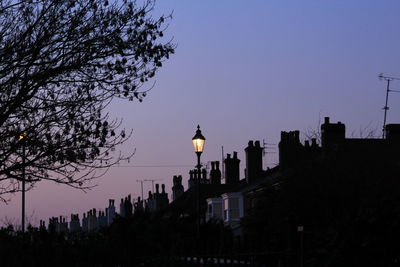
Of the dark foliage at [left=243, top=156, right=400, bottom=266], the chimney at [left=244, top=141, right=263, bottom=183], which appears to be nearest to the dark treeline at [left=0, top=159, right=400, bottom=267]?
the dark foliage at [left=243, top=156, right=400, bottom=266]

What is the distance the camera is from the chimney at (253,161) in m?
58.4

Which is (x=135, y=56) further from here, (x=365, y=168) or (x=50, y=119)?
(x=365, y=168)

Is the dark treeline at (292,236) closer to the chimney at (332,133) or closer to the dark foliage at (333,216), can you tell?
the dark foliage at (333,216)

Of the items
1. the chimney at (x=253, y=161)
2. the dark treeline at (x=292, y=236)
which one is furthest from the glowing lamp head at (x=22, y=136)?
the chimney at (x=253, y=161)

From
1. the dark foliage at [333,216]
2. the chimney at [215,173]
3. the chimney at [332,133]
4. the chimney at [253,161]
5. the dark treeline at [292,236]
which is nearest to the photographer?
the dark treeline at [292,236]

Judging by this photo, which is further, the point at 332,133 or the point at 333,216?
the point at 332,133

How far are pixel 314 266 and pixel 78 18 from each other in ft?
24.4

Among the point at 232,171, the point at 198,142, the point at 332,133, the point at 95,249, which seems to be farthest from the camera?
the point at 232,171

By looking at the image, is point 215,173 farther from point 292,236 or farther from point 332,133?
point 292,236

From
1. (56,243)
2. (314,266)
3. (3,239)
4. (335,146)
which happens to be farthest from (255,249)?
(335,146)

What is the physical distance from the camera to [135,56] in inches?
539

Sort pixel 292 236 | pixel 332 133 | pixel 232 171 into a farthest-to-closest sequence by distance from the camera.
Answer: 1. pixel 232 171
2. pixel 332 133
3. pixel 292 236

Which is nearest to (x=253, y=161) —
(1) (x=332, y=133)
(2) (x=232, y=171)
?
(2) (x=232, y=171)

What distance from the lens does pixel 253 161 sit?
60.3m
